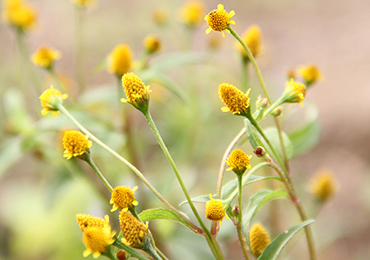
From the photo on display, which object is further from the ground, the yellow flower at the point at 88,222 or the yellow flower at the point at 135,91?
the yellow flower at the point at 135,91

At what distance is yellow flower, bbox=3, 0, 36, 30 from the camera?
2.94ft

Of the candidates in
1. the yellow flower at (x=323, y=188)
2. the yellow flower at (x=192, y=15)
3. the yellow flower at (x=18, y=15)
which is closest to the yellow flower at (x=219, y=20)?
the yellow flower at (x=323, y=188)

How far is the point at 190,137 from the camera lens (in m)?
1.01

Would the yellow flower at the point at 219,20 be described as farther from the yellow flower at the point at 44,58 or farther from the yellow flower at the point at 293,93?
the yellow flower at the point at 44,58

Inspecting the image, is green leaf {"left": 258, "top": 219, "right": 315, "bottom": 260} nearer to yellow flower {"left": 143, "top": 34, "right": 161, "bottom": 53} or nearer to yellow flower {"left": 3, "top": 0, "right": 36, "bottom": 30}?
yellow flower {"left": 143, "top": 34, "right": 161, "bottom": 53}

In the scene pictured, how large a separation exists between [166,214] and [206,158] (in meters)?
0.96

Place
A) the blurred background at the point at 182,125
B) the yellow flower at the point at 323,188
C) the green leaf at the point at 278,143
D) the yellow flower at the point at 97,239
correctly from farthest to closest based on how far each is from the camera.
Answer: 1. the blurred background at the point at 182,125
2. the yellow flower at the point at 323,188
3. the green leaf at the point at 278,143
4. the yellow flower at the point at 97,239

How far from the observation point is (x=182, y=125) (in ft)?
3.86

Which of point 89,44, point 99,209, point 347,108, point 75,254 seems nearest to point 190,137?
point 99,209

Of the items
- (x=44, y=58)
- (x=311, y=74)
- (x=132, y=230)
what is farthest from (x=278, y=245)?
(x=44, y=58)

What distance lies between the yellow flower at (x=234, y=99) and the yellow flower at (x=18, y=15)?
69 centimetres

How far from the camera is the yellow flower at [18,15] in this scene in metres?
0.90

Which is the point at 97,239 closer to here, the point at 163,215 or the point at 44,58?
the point at 163,215

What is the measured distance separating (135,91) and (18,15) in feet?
2.05
